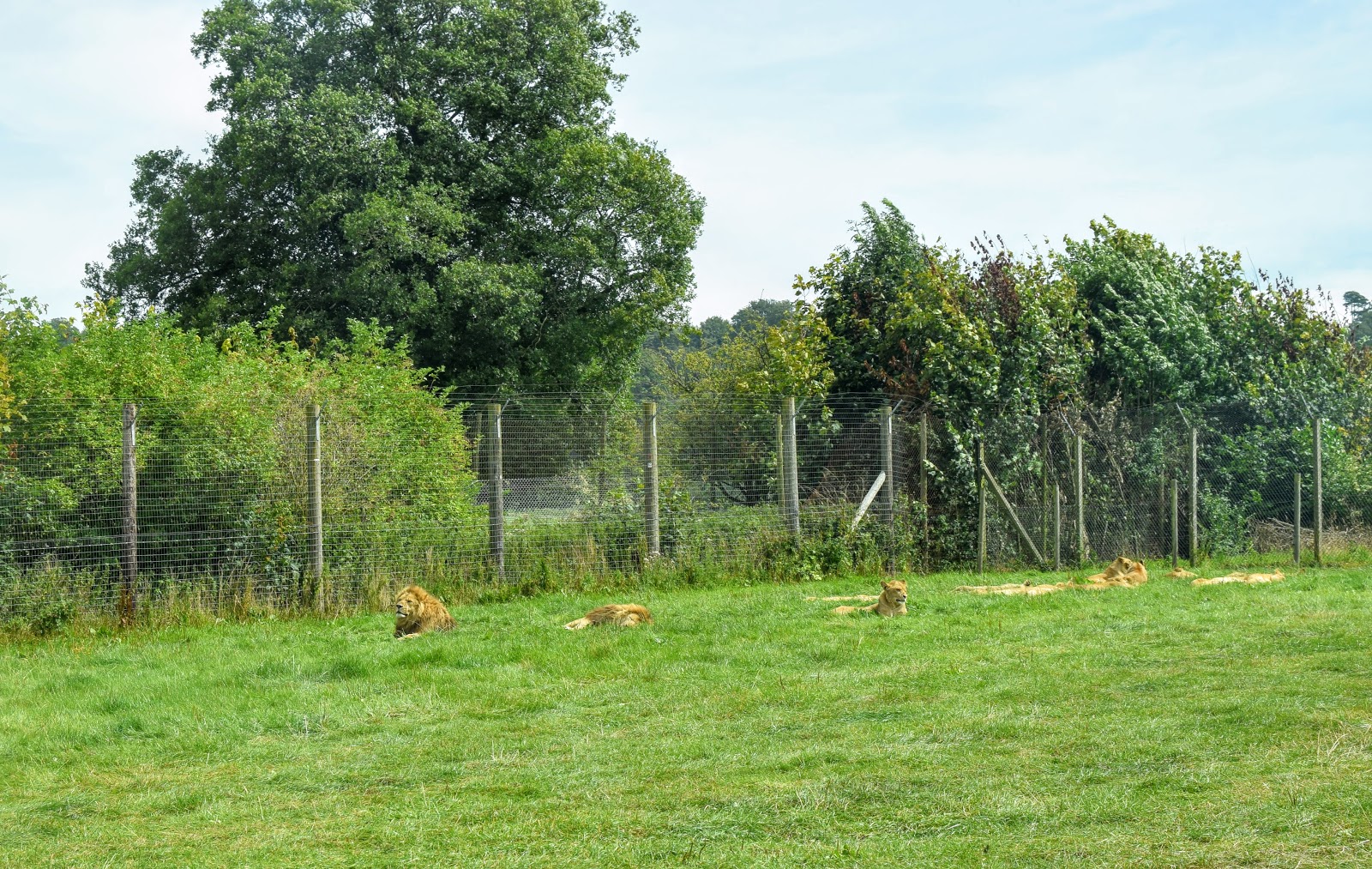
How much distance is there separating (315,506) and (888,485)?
7197 mm

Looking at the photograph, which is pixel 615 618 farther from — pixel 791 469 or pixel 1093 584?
pixel 1093 584

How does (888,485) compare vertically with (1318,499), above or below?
above

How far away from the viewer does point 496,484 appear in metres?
13.5

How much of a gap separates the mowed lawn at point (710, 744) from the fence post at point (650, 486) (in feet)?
10.5

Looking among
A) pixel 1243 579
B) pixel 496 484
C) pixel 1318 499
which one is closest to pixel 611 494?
pixel 496 484

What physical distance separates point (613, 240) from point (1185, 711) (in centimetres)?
2414

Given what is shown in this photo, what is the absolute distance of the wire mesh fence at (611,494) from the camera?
38.7ft

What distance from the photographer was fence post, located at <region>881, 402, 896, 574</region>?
15727mm

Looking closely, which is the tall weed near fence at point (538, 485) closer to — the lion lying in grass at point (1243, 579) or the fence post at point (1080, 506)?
the fence post at point (1080, 506)

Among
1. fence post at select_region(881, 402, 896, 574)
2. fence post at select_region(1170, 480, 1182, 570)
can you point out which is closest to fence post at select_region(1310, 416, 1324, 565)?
fence post at select_region(1170, 480, 1182, 570)

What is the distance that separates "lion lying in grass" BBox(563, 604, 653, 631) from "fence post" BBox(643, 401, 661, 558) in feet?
10.9

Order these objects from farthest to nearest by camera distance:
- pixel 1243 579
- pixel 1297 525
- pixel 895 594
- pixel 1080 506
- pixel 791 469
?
pixel 1080 506 → pixel 1297 525 → pixel 791 469 → pixel 1243 579 → pixel 895 594

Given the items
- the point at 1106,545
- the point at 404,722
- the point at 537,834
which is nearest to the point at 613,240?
the point at 1106,545

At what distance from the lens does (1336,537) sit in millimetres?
17578
